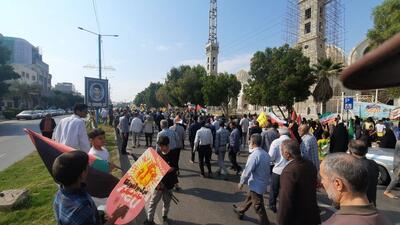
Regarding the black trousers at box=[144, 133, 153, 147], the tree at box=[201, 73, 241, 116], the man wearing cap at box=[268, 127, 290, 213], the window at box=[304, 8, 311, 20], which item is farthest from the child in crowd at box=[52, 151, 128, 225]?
the window at box=[304, 8, 311, 20]

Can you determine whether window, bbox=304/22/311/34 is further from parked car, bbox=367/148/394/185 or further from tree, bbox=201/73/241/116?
parked car, bbox=367/148/394/185

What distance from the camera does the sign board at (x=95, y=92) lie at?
14152mm

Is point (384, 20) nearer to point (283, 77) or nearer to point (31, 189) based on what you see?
point (283, 77)

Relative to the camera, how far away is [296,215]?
13.7ft

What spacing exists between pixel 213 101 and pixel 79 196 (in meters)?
41.1

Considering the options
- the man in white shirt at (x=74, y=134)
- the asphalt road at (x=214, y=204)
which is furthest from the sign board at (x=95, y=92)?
the man in white shirt at (x=74, y=134)

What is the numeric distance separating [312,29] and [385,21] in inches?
1351

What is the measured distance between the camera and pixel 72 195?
101 inches

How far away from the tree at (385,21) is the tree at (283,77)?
25.0 feet

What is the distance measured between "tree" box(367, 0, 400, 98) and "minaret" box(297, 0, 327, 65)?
30.2m

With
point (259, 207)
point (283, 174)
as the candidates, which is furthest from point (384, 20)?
point (283, 174)

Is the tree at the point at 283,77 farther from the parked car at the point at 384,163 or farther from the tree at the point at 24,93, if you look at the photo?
the tree at the point at 24,93

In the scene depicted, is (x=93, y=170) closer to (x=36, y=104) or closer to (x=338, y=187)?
(x=338, y=187)

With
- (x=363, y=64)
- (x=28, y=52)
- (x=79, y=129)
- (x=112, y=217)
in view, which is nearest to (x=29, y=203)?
(x=79, y=129)
